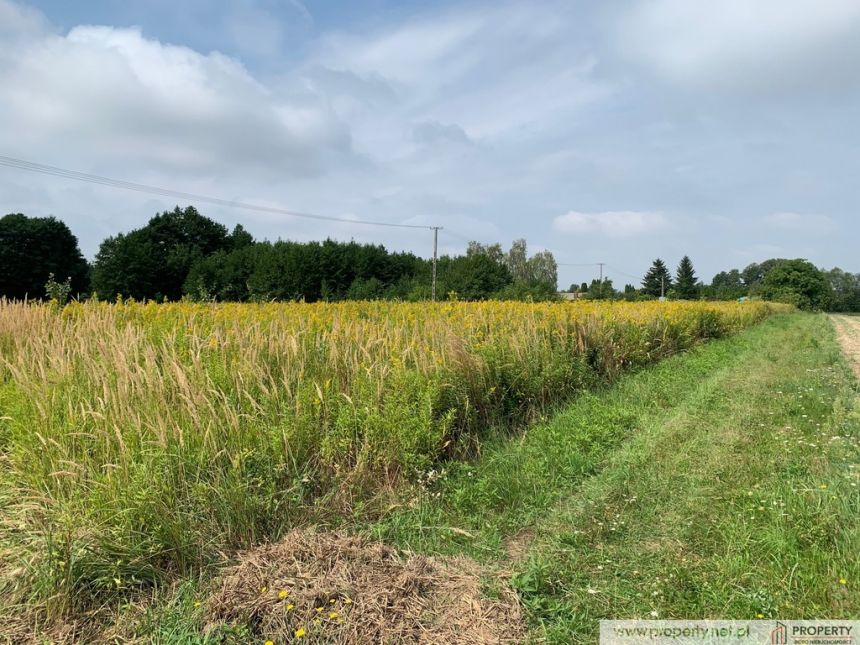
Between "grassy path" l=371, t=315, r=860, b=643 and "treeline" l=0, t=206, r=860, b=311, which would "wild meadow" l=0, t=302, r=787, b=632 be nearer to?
"grassy path" l=371, t=315, r=860, b=643

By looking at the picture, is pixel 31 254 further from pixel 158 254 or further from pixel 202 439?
pixel 202 439

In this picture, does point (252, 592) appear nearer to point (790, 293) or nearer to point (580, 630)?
point (580, 630)

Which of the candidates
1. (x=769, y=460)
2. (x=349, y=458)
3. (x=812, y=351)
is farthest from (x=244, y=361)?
(x=812, y=351)

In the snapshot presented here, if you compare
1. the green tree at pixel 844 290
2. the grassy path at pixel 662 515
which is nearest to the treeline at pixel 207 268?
the grassy path at pixel 662 515

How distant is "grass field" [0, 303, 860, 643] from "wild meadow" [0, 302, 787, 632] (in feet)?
0.05

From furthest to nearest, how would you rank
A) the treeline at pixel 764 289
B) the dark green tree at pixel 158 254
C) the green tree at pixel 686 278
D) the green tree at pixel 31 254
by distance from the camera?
the green tree at pixel 686 278
the treeline at pixel 764 289
the dark green tree at pixel 158 254
the green tree at pixel 31 254

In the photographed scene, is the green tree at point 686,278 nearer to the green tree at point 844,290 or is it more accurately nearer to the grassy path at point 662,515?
the green tree at point 844,290

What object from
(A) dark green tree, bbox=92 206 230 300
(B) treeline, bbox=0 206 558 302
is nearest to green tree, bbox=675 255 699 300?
(B) treeline, bbox=0 206 558 302

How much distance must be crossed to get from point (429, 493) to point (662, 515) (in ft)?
5.26

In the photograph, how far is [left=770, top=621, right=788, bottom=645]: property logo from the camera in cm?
215

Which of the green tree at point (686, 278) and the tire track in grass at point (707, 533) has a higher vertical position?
the green tree at point (686, 278)

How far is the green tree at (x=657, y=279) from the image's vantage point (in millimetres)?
95625

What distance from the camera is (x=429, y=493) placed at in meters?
3.64

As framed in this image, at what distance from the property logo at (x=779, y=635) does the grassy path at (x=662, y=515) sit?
0.26ft
